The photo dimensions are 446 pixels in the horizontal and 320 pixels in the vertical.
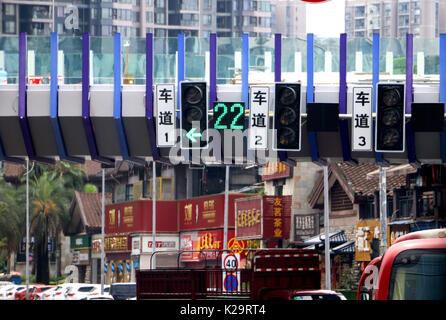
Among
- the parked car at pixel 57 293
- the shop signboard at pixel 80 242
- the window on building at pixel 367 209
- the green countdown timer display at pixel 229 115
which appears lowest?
the shop signboard at pixel 80 242

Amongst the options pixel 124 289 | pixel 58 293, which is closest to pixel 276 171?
pixel 124 289

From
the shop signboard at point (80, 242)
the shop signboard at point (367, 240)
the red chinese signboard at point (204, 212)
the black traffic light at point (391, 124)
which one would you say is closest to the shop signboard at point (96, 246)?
the shop signboard at point (80, 242)

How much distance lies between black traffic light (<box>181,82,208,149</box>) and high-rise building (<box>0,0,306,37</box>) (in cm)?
14827

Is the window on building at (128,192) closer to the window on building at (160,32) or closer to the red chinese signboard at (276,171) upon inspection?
the red chinese signboard at (276,171)

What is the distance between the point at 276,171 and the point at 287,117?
41.1 metres

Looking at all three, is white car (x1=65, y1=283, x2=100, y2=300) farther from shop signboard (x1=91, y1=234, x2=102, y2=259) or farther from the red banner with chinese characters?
shop signboard (x1=91, y1=234, x2=102, y2=259)

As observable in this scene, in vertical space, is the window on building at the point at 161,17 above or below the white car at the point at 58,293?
above

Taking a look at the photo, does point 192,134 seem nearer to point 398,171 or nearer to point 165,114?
point 165,114

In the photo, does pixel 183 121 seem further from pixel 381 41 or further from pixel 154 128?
pixel 381 41

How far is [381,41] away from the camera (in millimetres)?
30984

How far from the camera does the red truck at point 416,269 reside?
9094mm

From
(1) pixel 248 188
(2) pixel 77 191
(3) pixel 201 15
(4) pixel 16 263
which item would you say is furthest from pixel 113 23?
(1) pixel 248 188

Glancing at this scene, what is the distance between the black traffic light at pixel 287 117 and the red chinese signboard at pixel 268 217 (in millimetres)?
34345
